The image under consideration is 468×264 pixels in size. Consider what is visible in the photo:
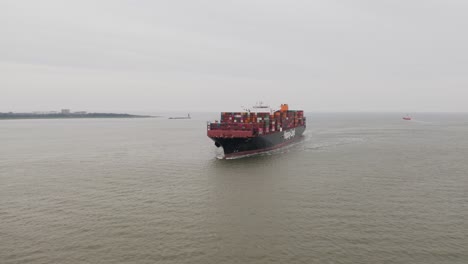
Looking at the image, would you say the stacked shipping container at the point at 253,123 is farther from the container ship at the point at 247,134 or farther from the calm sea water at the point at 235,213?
the calm sea water at the point at 235,213

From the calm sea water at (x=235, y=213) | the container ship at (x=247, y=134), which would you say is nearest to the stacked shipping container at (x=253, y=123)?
the container ship at (x=247, y=134)

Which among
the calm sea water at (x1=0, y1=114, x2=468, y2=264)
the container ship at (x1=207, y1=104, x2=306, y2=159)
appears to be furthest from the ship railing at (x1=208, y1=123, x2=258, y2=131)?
the calm sea water at (x1=0, y1=114, x2=468, y2=264)

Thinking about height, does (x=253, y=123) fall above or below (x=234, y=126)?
above

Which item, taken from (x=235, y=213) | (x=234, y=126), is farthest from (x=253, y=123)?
(x=235, y=213)

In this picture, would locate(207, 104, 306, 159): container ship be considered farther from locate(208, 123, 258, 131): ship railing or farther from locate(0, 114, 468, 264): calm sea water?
locate(0, 114, 468, 264): calm sea water

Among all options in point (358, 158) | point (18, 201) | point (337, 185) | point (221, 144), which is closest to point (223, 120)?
point (221, 144)

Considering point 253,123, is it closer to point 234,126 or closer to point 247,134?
point 234,126

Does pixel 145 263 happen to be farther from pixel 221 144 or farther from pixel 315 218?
pixel 221 144

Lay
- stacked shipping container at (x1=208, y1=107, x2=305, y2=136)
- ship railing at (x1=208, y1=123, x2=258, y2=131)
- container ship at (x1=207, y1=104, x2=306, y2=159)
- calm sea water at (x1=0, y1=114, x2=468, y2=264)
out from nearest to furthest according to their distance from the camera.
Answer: calm sea water at (x1=0, y1=114, x2=468, y2=264) < container ship at (x1=207, y1=104, x2=306, y2=159) < ship railing at (x1=208, y1=123, x2=258, y2=131) < stacked shipping container at (x1=208, y1=107, x2=305, y2=136)
